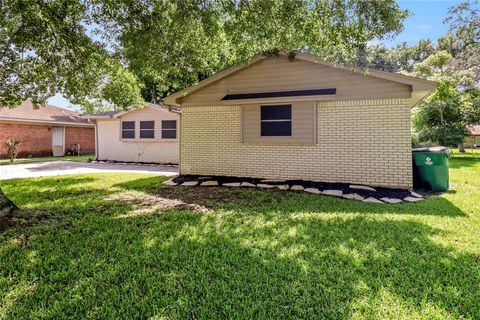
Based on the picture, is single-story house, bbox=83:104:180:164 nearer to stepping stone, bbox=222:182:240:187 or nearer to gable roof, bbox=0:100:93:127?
gable roof, bbox=0:100:93:127

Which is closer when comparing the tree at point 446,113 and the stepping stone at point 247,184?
the stepping stone at point 247,184

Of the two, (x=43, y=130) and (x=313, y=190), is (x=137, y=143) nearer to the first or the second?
(x=43, y=130)

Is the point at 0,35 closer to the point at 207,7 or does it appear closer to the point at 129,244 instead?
the point at 207,7

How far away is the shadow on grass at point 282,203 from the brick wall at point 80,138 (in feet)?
62.7

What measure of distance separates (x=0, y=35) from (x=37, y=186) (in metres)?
4.34

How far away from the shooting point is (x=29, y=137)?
20.6 meters

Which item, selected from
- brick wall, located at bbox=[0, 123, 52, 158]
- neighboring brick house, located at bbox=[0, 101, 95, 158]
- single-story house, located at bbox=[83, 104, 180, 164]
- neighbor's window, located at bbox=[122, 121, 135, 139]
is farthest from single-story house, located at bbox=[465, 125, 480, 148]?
brick wall, located at bbox=[0, 123, 52, 158]

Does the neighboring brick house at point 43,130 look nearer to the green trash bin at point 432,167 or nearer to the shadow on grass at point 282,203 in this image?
the shadow on grass at point 282,203

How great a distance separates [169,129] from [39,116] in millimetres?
12620

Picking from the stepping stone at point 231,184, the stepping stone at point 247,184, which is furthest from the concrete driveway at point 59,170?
the stepping stone at point 247,184

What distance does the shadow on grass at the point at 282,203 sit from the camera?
569 centimetres

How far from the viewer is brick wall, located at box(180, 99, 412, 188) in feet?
24.5

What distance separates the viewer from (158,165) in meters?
15.6

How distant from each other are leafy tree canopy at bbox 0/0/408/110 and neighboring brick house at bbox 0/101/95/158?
1474 centimetres
